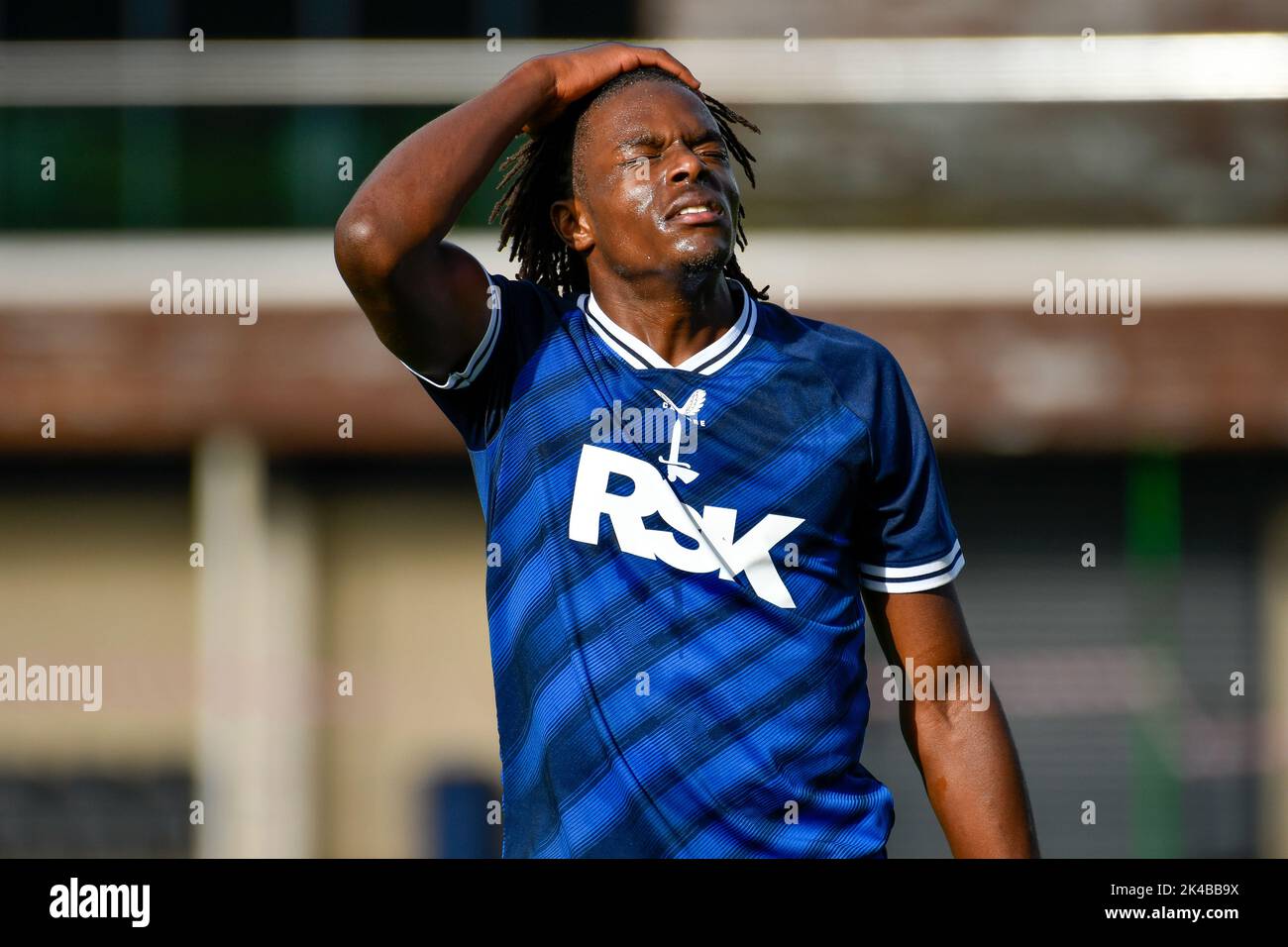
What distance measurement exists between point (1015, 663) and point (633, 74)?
8.54 metres

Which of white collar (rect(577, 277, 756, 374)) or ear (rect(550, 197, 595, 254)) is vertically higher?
ear (rect(550, 197, 595, 254))

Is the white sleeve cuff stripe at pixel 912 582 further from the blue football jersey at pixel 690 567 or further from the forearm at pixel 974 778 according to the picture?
the forearm at pixel 974 778

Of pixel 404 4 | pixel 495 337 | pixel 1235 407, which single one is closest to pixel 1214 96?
pixel 1235 407

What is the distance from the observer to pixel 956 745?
10.4ft

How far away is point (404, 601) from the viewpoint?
11125mm

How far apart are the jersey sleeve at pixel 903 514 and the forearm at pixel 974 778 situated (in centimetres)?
27

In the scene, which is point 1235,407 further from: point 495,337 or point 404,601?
point 495,337

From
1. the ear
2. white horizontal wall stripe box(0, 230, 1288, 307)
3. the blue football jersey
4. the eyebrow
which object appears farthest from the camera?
white horizontal wall stripe box(0, 230, 1288, 307)

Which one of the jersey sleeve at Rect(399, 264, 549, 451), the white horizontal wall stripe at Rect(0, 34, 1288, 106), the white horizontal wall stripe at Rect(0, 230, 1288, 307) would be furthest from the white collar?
the white horizontal wall stripe at Rect(0, 34, 1288, 106)

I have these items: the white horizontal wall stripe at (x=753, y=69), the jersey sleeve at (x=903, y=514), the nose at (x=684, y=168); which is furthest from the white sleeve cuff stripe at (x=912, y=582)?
the white horizontal wall stripe at (x=753, y=69)

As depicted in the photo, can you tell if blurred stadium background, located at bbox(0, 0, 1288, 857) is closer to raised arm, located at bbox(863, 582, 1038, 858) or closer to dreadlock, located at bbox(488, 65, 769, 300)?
dreadlock, located at bbox(488, 65, 769, 300)

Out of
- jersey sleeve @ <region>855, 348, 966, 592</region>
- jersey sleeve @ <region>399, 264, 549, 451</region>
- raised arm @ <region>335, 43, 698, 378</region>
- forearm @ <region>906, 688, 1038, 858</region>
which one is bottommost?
forearm @ <region>906, 688, 1038, 858</region>

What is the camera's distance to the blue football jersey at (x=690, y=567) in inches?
114

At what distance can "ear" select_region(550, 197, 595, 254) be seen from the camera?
3348mm
